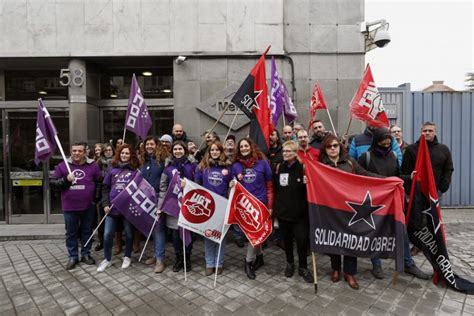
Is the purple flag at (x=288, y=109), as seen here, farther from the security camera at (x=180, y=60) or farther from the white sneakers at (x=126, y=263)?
the white sneakers at (x=126, y=263)

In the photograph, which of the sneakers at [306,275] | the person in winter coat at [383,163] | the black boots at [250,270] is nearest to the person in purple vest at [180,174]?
the black boots at [250,270]

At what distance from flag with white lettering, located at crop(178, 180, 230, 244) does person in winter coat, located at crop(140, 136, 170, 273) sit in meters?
0.70

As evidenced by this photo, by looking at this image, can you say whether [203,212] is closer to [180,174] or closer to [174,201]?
[174,201]

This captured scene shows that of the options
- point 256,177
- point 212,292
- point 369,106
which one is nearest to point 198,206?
point 256,177

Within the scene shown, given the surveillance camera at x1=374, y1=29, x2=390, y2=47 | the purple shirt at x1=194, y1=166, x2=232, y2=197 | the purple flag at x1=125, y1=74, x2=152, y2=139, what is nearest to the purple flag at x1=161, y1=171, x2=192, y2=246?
the purple shirt at x1=194, y1=166, x2=232, y2=197

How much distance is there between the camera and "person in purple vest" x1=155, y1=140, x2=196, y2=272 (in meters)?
4.44

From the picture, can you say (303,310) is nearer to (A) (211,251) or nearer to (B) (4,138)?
(A) (211,251)

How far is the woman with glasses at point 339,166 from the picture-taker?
389 centimetres

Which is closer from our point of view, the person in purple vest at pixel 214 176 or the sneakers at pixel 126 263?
the person in purple vest at pixel 214 176

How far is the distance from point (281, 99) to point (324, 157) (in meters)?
2.30

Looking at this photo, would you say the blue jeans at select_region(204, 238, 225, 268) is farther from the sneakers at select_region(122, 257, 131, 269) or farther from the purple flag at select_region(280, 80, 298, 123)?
the purple flag at select_region(280, 80, 298, 123)

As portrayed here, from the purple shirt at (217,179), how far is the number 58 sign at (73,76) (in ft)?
15.3

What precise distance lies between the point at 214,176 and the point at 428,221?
3.08 meters

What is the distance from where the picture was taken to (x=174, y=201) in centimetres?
438
